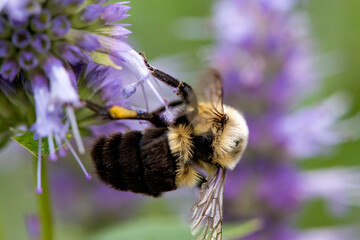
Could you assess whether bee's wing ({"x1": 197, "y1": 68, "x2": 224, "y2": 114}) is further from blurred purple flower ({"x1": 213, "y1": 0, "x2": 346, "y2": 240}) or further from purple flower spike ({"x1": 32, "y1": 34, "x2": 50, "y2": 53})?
blurred purple flower ({"x1": 213, "y1": 0, "x2": 346, "y2": 240})

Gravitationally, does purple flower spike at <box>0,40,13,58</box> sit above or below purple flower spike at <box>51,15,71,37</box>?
below

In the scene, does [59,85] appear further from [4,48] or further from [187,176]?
[187,176]

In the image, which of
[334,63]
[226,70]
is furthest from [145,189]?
[334,63]

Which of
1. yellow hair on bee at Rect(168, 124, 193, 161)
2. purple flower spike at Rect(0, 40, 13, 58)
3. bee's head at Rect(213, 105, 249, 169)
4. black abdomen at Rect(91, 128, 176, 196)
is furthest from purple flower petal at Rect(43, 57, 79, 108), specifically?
bee's head at Rect(213, 105, 249, 169)

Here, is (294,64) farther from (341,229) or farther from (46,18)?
(46,18)

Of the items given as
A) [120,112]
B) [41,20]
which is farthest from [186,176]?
[41,20]
